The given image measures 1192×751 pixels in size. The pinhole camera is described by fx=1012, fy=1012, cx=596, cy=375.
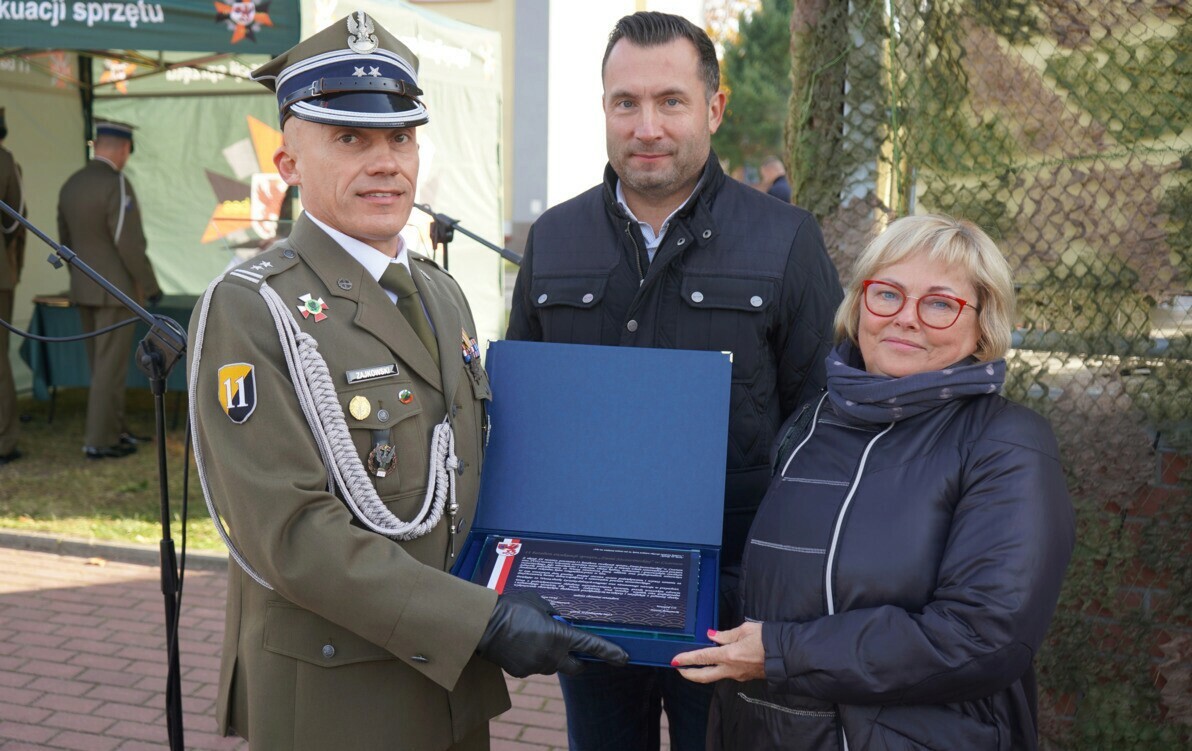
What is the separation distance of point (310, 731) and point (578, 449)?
737 millimetres

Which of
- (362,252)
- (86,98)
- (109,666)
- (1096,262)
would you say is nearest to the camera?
(362,252)

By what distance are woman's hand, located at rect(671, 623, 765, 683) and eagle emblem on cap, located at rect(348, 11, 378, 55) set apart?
1.25 meters

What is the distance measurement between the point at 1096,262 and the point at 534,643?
79.1 inches

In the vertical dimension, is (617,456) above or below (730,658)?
above

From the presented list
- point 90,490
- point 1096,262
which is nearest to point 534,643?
point 1096,262

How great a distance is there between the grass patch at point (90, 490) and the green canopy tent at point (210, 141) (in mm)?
1280

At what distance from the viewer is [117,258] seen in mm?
7828

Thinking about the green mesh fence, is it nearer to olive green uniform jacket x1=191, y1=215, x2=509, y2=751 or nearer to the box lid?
the box lid

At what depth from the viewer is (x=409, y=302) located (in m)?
1.99

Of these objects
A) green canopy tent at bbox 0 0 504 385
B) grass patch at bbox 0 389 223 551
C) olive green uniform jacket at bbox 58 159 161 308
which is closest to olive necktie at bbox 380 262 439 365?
grass patch at bbox 0 389 223 551

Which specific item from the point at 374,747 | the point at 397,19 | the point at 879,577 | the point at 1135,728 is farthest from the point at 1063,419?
the point at 397,19

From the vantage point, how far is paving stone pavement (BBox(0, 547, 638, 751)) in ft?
12.3

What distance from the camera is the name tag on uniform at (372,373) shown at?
1.82 meters

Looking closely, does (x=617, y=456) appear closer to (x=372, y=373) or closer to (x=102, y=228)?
(x=372, y=373)
